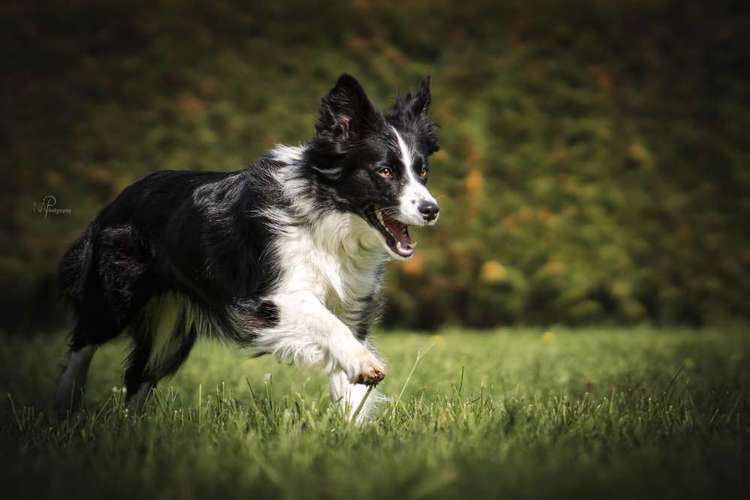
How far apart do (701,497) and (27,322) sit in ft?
21.9

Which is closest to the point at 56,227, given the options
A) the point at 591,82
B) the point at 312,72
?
the point at 312,72

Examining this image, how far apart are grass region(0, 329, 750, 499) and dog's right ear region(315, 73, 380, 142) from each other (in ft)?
3.99

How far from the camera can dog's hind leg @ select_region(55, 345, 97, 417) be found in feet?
14.3

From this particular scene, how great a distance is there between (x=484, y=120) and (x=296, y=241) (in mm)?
5010

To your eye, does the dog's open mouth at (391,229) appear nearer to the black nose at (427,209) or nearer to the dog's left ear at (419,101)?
the black nose at (427,209)

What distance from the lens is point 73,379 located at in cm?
441

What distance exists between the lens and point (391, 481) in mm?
2211

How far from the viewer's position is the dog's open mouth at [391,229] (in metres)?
3.72

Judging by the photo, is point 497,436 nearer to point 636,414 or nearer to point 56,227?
point 636,414

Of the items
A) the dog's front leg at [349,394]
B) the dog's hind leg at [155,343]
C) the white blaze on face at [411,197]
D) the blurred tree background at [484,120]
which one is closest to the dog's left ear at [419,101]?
the white blaze on face at [411,197]

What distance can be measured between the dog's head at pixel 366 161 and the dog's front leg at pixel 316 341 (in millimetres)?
471

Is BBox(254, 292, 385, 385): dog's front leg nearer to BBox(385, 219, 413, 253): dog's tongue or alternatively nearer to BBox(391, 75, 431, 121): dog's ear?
BBox(385, 219, 413, 253): dog's tongue

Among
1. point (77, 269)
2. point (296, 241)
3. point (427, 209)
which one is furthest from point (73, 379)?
point (427, 209)

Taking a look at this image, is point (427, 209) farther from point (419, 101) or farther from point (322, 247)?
point (419, 101)
